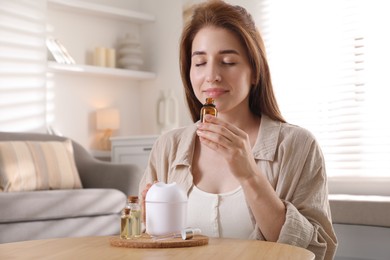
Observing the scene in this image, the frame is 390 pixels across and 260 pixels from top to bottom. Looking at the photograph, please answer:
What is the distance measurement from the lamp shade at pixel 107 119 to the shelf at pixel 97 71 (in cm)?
30

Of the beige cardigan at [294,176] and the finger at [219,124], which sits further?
the beige cardigan at [294,176]

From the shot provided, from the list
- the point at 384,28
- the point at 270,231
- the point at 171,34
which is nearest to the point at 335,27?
the point at 384,28

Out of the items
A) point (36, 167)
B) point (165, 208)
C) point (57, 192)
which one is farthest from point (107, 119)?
point (165, 208)

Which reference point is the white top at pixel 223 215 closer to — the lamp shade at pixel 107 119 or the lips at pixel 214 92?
the lips at pixel 214 92

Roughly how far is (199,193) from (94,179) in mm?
2903

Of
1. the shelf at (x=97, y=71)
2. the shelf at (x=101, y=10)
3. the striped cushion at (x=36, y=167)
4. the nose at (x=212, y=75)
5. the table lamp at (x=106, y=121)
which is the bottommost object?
the striped cushion at (x=36, y=167)

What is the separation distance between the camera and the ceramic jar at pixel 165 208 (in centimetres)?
138

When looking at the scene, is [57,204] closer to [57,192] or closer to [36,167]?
[57,192]

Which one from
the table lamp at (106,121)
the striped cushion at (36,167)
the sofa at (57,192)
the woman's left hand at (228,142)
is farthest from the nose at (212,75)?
the table lamp at (106,121)

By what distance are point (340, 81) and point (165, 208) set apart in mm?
3206

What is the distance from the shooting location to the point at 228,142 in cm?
134

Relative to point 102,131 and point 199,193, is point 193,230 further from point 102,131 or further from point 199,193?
point 102,131

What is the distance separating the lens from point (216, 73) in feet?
5.13

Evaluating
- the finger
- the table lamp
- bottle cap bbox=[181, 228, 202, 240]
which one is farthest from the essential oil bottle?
the table lamp
